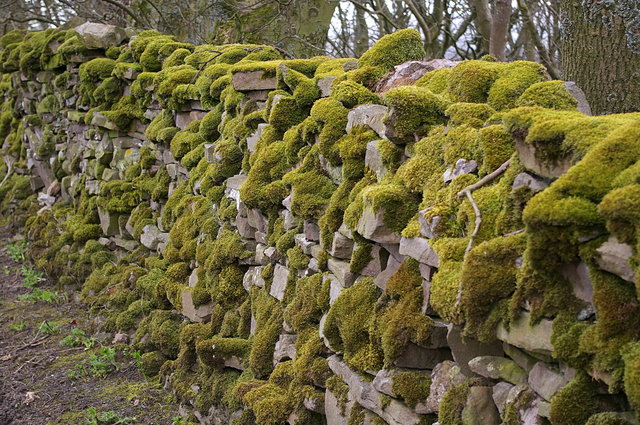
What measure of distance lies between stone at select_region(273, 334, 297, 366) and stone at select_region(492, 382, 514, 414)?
2016 mm

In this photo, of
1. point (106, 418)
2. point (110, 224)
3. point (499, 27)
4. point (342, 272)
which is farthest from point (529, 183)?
point (110, 224)

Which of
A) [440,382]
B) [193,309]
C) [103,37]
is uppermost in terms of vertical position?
[103,37]

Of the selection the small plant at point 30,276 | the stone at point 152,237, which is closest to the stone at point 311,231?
the stone at point 152,237

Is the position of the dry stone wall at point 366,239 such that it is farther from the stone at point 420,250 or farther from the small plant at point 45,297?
the small plant at point 45,297

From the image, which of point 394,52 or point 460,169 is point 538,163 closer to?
point 460,169

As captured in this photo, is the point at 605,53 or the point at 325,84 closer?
the point at 605,53

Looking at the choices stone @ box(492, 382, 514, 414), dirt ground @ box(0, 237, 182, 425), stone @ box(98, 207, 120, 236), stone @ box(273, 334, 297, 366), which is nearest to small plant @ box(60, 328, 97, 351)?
dirt ground @ box(0, 237, 182, 425)

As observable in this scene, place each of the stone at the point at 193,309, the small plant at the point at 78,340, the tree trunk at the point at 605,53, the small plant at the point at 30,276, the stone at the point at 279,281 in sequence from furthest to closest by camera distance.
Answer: the small plant at the point at 30,276, the small plant at the point at 78,340, the stone at the point at 193,309, the stone at the point at 279,281, the tree trunk at the point at 605,53

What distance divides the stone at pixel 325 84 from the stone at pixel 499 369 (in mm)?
2562

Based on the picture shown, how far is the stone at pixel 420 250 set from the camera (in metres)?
3.23

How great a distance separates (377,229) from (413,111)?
0.61 metres

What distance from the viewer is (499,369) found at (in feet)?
9.45

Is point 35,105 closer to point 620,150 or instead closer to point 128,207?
point 128,207

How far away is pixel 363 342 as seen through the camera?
3828 mm
